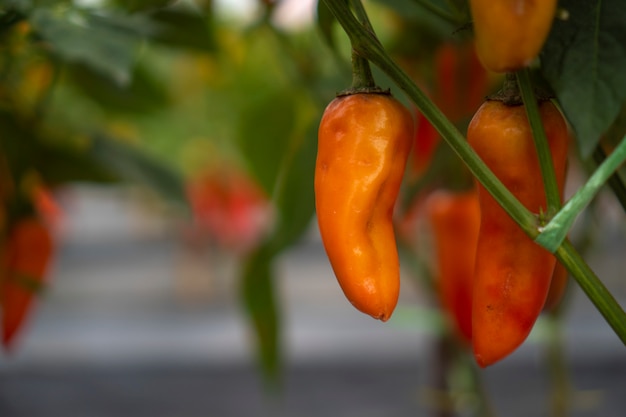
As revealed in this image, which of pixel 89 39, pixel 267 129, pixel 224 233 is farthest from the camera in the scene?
pixel 224 233

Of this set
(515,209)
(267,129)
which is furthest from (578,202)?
(267,129)

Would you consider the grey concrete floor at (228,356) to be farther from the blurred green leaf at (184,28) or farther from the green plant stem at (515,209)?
the green plant stem at (515,209)

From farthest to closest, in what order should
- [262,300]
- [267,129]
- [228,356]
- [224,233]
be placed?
[224,233]
[228,356]
[267,129]
[262,300]

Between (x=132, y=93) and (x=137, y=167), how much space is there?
0.15 m

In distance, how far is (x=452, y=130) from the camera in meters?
0.32

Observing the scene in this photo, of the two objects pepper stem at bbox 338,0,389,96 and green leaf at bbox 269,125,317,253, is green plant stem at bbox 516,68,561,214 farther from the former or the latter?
green leaf at bbox 269,125,317,253

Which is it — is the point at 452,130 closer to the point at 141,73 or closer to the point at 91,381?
the point at 141,73

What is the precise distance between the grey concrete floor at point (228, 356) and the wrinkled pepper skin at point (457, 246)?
20 centimetres

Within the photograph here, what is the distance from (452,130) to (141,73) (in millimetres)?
619

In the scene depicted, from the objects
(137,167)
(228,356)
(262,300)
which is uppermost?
(137,167)

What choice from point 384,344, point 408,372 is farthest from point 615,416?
point 384,344

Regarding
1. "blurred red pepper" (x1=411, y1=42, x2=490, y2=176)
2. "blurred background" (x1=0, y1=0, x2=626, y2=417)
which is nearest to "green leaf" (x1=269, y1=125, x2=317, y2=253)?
"blurred background" (x1=0, y1=0, x2=626, y2=417)

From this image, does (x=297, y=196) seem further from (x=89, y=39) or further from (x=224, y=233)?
(x=224, y=233)

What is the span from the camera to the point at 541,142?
0.32 meters
